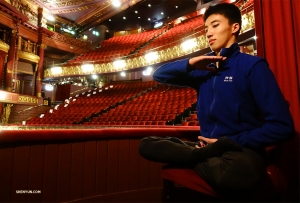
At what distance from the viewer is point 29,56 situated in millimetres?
5770

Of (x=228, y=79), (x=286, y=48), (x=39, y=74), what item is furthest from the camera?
(x=39, y=74)

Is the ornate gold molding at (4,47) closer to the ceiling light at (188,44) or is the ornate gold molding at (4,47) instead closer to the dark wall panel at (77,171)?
the ceiling light at (188,44)

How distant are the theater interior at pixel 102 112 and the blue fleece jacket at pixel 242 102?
113 mm

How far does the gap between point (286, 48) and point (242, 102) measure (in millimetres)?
335

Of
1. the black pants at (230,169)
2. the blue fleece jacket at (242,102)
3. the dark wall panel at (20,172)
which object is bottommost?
the dark wall panel at (20,172)

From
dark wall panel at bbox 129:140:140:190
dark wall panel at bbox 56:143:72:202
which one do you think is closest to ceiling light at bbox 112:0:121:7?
dark wall panel at bbox 129:140:140:190

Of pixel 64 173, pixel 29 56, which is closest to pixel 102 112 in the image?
pixel 64 173

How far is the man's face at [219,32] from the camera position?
53 centimetres

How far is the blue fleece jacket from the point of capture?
0.41 meters

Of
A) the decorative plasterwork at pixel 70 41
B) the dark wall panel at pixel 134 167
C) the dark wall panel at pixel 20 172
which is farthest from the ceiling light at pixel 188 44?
the decorative plasterwork at pixel 70 41

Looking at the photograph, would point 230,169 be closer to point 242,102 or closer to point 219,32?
point 242,102

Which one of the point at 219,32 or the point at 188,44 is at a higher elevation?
the point at 188,44

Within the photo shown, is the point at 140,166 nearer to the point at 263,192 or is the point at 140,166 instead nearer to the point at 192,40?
the point at 263,192

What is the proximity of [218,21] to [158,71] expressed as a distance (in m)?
0.22
